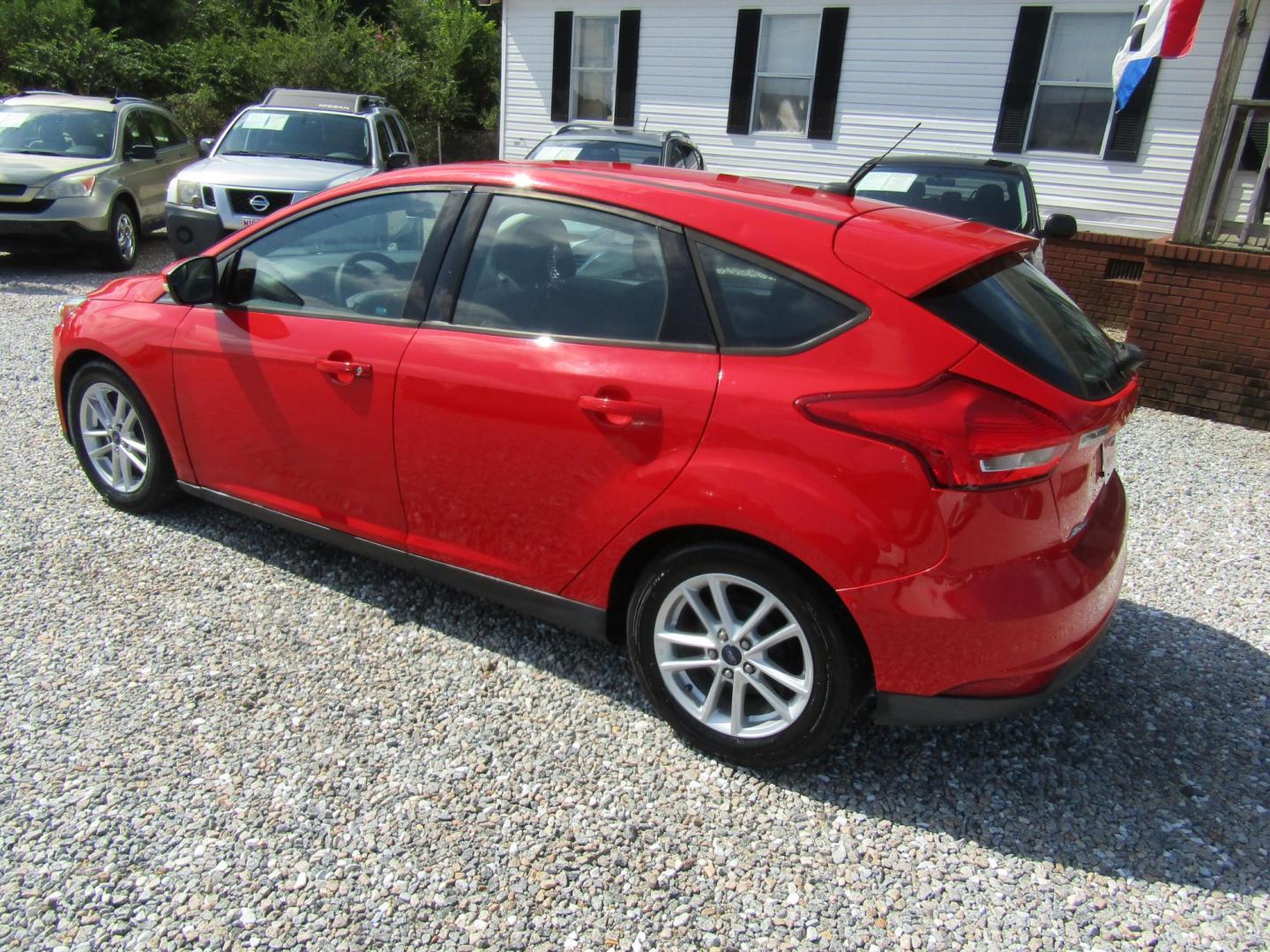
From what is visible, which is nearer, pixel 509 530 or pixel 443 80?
pixel 509 530

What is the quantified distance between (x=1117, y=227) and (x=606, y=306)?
34.8 feet

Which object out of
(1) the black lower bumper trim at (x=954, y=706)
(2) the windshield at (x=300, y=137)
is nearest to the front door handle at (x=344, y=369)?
(1) the black lower bumper trim at (x=954, y=706)

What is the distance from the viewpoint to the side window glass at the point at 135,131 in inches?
443

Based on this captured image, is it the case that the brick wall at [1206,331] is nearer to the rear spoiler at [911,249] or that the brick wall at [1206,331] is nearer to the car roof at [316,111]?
the rear spoiler at [911,249]

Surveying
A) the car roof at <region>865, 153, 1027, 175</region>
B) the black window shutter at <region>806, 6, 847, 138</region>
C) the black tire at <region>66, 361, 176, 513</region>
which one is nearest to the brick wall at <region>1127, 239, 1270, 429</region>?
the car roof at <region>865, 153, 1027, 175</region>

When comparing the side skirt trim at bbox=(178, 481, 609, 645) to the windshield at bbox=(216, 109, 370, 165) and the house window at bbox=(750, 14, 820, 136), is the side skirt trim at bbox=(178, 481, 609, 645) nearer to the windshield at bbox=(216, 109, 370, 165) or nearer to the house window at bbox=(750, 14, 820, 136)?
the windshield at bbox=(216, 109, 370, 165)

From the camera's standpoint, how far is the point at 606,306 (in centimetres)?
288

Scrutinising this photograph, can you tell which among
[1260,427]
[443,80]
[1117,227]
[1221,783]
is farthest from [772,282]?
[443,80]

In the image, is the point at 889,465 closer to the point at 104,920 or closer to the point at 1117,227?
the point at 104,920

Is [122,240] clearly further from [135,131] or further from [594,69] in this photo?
[594,69]

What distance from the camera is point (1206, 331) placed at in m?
6.57

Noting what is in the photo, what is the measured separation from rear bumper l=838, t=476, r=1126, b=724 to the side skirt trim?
0.93 m

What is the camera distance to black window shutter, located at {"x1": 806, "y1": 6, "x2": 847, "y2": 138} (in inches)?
504

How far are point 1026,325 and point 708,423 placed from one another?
36.1 inches
